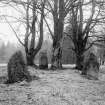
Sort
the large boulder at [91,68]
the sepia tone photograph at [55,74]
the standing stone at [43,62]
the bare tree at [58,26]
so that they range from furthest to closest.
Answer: the standing stone at [43,62] → the bare tree at [58,26] → the large boulder at [91,68] → the sepia tone photograph at [55,74]

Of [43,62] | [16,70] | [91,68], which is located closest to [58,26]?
[43,62]

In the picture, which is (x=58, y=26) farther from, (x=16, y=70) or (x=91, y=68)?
(x=16, y=70)

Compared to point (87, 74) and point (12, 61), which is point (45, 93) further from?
point (87, 74)

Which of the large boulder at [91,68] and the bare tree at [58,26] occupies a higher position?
the bare tree at [58,26]

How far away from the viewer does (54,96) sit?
582cm

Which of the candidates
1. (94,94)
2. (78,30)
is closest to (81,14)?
(78,30)

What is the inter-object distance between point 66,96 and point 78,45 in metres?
11.2

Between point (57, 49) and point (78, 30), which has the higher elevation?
point (78, 30)

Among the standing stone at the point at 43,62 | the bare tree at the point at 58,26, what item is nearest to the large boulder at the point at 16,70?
the bare tree at the point at 58,26

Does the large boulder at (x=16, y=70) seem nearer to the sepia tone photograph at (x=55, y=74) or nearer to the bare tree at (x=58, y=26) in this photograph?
the sepia tone photograph at (x=55, y=74)

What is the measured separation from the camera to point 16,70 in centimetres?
807

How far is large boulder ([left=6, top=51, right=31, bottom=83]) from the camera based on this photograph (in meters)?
7.95

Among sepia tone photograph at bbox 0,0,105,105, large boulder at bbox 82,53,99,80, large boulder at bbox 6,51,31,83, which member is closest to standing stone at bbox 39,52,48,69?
sepia tone photograph at bbox 0,0,105,105

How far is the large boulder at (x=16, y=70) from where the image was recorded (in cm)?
795
